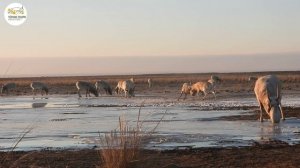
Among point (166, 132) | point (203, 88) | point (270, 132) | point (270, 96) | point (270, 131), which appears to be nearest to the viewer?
point (270, 132)

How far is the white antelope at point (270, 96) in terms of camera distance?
1853cm

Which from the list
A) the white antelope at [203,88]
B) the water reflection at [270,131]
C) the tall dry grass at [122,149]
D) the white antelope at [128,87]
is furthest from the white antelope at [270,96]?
the white antelope at [128,87]

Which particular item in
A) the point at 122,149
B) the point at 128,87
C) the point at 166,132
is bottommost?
the point at 166,132

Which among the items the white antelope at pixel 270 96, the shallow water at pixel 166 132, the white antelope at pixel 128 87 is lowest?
the shallow water at pixel 166 132

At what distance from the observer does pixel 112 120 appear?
853 inches

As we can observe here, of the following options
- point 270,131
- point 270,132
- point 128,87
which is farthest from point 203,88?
point 270,132

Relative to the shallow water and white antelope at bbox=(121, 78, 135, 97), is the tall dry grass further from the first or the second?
white antelope at bbox=(121, 78, 135, 97)

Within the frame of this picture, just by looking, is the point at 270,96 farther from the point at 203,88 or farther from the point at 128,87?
the point at 128,87

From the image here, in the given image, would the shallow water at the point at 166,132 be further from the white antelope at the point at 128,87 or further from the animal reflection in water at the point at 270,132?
the white antelope at the point at 128,87

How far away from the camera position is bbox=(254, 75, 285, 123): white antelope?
18531mm

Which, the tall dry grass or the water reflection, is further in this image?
the water reflection

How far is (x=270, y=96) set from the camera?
19.4 metres

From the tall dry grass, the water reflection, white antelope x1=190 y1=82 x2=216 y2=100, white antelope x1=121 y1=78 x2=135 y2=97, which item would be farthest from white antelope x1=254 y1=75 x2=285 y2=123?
white antelope x1=121 y1=78 x2=135 y2=97

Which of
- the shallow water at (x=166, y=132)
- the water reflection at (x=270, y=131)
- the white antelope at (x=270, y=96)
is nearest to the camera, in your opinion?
the shallow water at (x=166, y=132)
